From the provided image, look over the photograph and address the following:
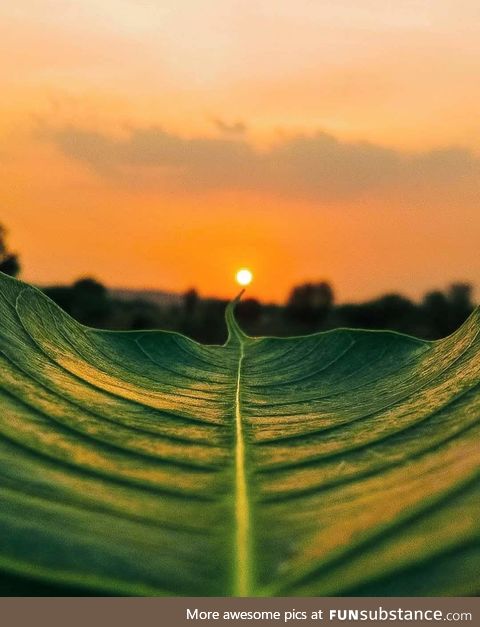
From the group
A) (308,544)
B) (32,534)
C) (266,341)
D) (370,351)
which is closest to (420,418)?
(308,544)

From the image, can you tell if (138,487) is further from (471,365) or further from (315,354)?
(315,354)

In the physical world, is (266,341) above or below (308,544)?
above

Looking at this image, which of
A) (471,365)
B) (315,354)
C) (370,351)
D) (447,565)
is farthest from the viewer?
(315,354)

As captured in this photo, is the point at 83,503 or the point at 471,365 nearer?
the point at 83,503

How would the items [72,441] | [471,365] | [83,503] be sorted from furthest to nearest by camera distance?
[471,365] < [72,441] < [83,503]

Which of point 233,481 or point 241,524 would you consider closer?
point 241,524

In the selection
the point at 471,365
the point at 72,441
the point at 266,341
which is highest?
the point at 266,341
